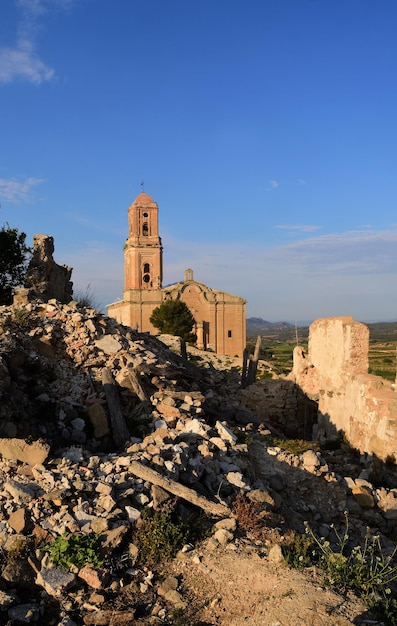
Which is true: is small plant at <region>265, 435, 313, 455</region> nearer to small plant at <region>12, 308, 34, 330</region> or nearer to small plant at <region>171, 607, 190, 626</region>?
small plant at <region>171, 607, 190, 626</region>

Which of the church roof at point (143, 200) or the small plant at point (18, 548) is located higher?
the church roof at point (143, 200)

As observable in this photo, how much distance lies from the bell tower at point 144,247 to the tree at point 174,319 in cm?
426

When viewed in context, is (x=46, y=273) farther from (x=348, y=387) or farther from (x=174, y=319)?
(x=174, y=319)

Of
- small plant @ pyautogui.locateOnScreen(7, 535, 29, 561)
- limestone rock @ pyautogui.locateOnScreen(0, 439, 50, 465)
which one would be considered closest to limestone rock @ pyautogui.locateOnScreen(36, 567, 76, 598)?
small plant @ pyautogui.locateOnScreen(7, 535, 29, 561)

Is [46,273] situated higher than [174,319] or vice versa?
[46,273]

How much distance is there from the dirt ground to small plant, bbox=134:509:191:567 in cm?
20

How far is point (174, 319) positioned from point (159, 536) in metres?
39.9

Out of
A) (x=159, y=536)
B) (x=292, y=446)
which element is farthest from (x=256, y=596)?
(x=292, y=446)

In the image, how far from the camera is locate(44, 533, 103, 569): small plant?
175 inches

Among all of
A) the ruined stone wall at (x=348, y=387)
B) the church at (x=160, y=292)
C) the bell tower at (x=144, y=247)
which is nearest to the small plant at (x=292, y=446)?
the ruined stone wall at (x=348, y=387)

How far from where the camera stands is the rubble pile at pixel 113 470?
4309 millimetres

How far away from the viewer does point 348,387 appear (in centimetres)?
1096

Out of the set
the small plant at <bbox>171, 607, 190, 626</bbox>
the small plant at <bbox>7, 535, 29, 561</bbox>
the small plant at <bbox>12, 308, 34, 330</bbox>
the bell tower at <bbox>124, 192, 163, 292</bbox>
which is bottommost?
the small plant at <bbox>171, 607, 190, 626</bbox>

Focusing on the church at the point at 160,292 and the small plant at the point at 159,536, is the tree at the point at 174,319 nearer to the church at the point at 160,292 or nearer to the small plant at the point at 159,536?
the church at the point at 160,292
